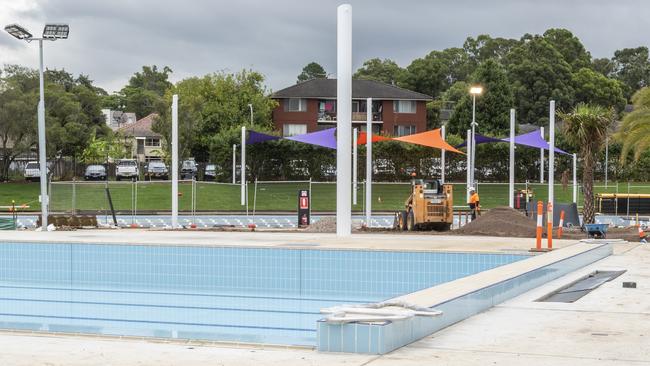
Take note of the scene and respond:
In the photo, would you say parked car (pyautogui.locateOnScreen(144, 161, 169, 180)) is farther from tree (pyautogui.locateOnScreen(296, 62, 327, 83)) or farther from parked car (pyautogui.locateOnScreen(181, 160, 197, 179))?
tree (pyautogui.locateOnScreen(296, 62, 327, 83))

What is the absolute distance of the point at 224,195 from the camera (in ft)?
158

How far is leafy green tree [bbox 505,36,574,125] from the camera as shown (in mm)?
93438

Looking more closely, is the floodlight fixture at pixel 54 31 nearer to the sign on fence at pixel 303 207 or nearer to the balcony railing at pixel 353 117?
the sign on fence at pixel 303 207

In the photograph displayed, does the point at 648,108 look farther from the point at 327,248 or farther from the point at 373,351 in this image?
the point at 373,351

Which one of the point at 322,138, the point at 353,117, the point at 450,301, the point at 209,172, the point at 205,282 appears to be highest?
the point at 353,117

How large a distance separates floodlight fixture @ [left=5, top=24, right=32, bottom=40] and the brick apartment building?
48936 millimetres

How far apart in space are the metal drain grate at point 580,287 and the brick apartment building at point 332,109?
209 feet

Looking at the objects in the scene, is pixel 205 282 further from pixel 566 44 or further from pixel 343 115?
pixel 566 44

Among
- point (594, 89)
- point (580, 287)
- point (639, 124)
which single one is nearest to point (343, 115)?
point (639, 124)

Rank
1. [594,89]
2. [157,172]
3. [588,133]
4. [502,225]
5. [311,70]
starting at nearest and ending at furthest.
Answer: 1. [502,225]
2. [588,133]
3. [157,172]
4. [594,89]
5. [311,70]

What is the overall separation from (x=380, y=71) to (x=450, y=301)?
122775mm

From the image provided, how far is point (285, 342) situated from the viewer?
10.0 m

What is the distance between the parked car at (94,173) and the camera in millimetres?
64500

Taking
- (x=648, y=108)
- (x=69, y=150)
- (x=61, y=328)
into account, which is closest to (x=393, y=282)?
(x=61, y=328)
